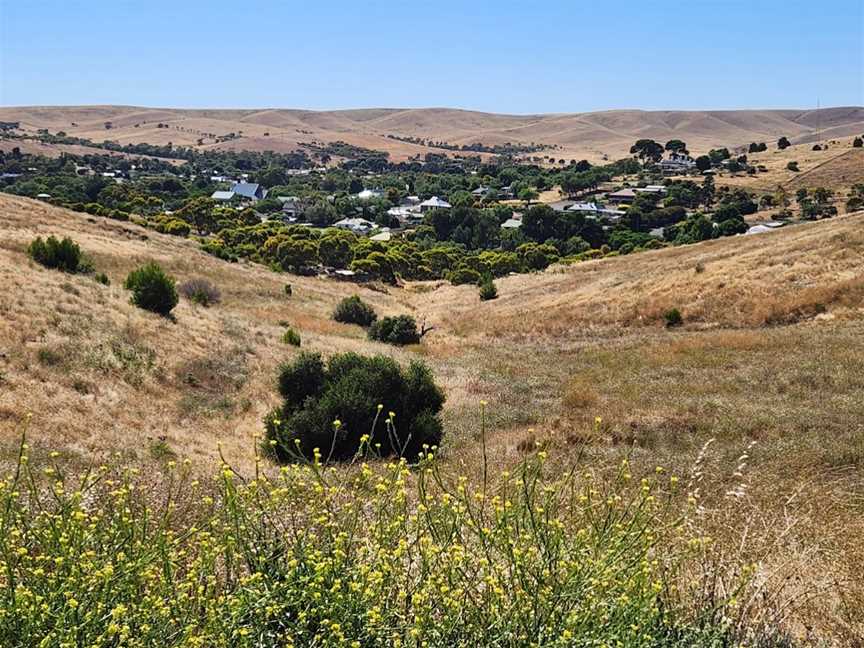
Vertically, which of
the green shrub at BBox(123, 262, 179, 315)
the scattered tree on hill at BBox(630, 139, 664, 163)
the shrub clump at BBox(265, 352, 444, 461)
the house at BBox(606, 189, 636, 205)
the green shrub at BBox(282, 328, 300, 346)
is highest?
the scattered tree on hill at BBox(630, 139, 664, 163)

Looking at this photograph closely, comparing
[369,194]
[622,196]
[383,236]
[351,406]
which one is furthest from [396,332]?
[369,194]

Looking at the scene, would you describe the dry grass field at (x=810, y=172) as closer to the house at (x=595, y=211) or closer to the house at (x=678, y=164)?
the house at (x=678, y=164)

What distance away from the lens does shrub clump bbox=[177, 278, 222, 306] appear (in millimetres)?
31994

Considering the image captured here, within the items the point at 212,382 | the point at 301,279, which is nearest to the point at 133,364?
the point at 212,382

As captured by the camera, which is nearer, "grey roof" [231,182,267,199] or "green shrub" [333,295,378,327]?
"green shrub" [333,295,378,327]

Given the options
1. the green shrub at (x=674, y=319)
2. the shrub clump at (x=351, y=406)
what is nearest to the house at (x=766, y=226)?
the green shrub at (x=674, y=319)

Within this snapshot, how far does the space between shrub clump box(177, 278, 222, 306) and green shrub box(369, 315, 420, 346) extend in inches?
346

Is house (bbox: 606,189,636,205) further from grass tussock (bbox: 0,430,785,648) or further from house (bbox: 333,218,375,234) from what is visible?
grass tussock (bbox: 0,430,785,648)

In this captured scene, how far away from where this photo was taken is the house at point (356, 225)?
299 ft

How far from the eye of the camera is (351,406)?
13.3 metres

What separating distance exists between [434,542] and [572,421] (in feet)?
32.1

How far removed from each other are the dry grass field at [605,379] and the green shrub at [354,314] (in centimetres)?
134

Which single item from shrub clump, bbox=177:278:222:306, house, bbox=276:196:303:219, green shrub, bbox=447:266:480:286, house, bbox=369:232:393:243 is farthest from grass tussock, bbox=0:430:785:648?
house, bbox=276:196:303:219

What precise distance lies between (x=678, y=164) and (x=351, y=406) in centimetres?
13094
